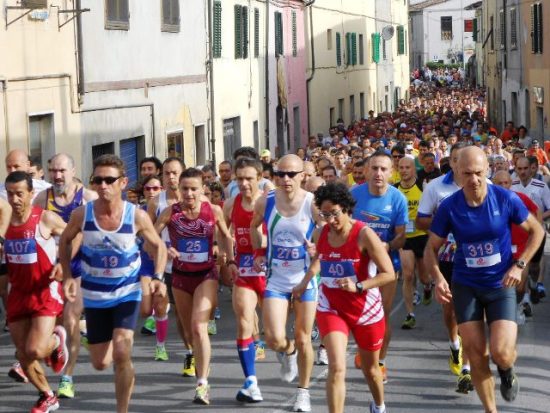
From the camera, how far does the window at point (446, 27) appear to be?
342ft

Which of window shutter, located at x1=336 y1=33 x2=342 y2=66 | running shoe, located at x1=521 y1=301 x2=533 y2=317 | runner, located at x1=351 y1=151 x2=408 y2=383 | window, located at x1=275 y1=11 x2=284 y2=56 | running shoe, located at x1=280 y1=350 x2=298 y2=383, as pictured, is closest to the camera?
running shoe, located at x1=280 y1=350 x2=298 y2=383

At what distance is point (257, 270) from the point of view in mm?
10203

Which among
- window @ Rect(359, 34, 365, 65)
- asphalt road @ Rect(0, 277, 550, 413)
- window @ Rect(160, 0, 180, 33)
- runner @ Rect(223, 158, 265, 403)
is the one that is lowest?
asphalt road @ Rect(0, 277, 550, 413)

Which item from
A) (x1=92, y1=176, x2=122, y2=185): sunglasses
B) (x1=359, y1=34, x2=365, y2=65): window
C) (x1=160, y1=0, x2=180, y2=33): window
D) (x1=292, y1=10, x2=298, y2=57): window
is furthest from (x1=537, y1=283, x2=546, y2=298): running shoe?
(x1=359, y1=34, x2=365, y2=65): window

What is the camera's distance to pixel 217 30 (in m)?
28.5

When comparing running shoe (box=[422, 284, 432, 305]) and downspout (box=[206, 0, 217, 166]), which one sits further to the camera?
downspout (box=[206, 0, 217, 166])

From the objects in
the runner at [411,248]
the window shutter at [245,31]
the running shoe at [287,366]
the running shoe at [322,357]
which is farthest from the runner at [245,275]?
the window shutter at [245,31]

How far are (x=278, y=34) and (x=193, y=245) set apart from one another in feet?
85.9

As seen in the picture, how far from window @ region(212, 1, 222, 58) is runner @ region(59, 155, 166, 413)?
1940 cm

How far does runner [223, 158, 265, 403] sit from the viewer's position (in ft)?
32.8

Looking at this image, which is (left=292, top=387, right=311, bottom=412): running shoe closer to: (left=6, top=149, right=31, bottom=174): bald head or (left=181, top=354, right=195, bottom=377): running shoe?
(left=181, top=354, right=195, bottom=377): running shoe

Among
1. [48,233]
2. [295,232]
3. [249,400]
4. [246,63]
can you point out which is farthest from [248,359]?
[246,63]

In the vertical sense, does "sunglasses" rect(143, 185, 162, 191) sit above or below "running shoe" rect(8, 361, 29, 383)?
above

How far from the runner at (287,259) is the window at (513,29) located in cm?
3347
